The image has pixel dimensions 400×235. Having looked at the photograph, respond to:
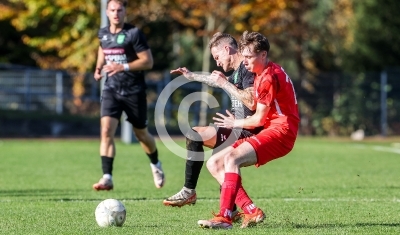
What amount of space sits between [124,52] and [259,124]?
14.0 feet

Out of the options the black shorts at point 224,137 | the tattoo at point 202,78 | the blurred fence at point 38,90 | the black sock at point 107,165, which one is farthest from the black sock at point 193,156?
Result: the blurred fence at point 38,90

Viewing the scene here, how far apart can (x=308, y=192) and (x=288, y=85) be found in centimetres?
373

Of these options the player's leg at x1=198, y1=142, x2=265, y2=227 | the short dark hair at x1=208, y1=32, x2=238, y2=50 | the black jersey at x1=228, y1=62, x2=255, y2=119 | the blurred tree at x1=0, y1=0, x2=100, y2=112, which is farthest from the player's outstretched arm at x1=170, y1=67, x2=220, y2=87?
the blurred tree at x1=0, y1=0, x2=100, y2=112

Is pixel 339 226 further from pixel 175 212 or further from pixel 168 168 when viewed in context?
pixel 168 168

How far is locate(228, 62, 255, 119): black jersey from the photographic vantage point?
7.55 m

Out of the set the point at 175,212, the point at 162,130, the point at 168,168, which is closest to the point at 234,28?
Answer: the point at 162,130

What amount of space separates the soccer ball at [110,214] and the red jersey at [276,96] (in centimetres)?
146

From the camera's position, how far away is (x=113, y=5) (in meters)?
10.7

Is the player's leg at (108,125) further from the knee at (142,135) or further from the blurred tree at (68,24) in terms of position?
the blurred tree at (68,24)

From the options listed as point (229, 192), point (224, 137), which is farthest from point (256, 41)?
point (229, 192)

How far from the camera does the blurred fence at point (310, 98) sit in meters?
29.3

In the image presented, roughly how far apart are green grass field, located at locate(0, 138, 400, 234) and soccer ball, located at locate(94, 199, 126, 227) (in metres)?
0.08

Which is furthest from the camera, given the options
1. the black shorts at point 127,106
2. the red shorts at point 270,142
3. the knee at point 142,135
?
the knee at point 142,135

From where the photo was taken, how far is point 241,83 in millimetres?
7672
